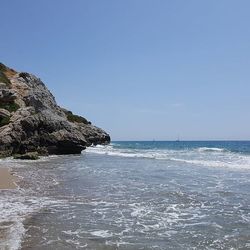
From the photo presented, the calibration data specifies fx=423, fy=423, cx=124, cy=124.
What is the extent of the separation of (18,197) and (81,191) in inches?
129

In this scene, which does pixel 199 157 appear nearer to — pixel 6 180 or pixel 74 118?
pixel 74 118

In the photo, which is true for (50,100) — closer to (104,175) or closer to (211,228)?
(104,175)

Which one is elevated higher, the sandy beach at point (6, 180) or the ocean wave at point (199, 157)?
the ocean wave at point (199, 157)

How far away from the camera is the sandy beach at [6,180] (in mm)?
20392

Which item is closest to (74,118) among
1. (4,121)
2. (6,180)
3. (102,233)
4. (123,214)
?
(4,121)

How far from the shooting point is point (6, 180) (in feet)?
73.3

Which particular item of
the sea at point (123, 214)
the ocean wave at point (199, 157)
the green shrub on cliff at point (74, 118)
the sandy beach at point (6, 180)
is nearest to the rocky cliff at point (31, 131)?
the ocean wave at point (199, 157)

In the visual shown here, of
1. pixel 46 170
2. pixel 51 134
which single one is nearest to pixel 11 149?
pixel 51 134

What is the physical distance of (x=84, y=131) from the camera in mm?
71500

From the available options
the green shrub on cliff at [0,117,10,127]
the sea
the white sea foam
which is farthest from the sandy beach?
the green shrub on cliff at [0,117,10,127]

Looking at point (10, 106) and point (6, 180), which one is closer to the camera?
point (6, 180)

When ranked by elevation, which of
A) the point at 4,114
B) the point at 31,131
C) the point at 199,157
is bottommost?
the point at 199,157

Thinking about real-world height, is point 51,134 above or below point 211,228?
above

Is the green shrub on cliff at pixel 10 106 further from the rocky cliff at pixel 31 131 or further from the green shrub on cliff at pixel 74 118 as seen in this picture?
the green shrub on cliff at pixel 74 118
